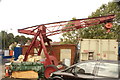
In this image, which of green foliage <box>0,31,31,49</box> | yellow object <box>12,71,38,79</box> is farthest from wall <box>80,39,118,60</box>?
green foliage <box>0,31,31,49</box>

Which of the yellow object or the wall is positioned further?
the wall

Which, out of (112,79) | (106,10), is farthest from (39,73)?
(106,10)

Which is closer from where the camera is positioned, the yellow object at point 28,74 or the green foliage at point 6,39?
the yellow object at point 28,74

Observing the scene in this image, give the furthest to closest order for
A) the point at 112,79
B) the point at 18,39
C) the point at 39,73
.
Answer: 1. the point at 18,39
2. the point at 39,73
3. the point at 112,79

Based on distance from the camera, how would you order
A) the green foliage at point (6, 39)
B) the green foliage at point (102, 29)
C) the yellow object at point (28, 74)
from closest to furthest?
the yellow object at point (28, 74) < the green foliage at point (6, 39) < the green foliage at point (102, 29)

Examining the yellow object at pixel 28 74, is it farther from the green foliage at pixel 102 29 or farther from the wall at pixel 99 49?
the green foliage at pixel 102 29

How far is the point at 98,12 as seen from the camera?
18.7 m

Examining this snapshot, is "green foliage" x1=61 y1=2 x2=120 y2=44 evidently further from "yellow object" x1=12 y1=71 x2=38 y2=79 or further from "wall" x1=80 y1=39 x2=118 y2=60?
"yellow object" x1=12 y1=71 x2=38 y2=79

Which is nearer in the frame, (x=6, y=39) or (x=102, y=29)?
(x=102, y=29)

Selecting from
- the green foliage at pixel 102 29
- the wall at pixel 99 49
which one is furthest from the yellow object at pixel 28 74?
the green foliage at pixel 102 29

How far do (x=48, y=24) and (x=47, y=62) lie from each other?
2.41 metres

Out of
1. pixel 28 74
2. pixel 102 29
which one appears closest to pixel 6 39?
pixel 102 29

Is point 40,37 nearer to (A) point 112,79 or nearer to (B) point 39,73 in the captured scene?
(B) point 39,73

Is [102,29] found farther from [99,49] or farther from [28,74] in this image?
[28,74]
